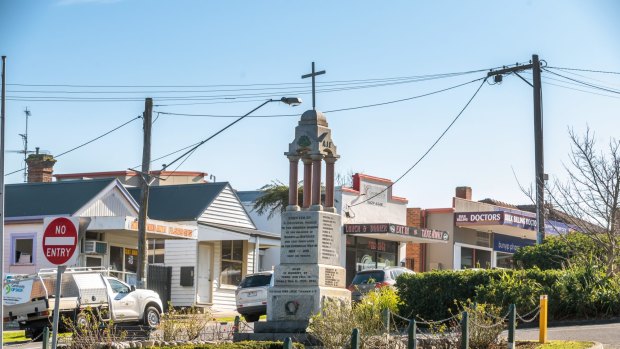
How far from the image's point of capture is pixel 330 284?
21.0 m

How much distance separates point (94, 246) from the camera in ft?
121

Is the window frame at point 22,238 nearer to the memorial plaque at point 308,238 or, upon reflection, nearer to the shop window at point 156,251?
the shop window at point 156,251

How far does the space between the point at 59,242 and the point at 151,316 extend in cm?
1534

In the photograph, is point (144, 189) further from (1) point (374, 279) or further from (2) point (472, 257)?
(2) point (472, 257)

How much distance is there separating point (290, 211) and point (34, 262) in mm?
18207

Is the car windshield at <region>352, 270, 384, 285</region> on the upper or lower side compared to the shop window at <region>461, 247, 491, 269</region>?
lower

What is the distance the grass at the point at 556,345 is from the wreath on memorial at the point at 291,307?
14.4ft

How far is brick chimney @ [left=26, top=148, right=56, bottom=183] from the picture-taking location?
4450 cm

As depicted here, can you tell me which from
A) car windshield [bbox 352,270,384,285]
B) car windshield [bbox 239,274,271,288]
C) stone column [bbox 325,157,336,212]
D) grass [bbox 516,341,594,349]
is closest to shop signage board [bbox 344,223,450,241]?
car windshield [bbox 352,270,384,285]

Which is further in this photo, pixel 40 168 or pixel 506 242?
pixel 506 242

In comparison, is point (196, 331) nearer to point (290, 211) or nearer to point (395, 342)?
point (290, 211)

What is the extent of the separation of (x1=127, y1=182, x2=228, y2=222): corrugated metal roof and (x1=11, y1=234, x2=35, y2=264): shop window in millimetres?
6480

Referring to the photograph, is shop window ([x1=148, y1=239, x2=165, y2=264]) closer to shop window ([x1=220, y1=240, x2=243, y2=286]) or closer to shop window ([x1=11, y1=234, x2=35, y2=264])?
shop window ([x1=220, y1=240, x2=243, y2=286])

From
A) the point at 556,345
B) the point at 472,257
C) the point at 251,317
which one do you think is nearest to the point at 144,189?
the point at 251,317
